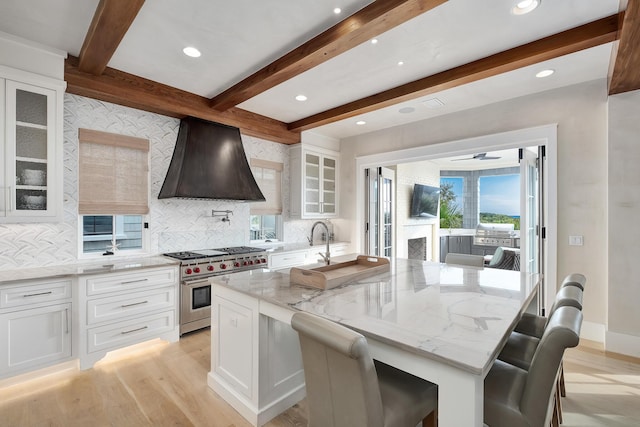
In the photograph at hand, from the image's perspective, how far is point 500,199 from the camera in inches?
305

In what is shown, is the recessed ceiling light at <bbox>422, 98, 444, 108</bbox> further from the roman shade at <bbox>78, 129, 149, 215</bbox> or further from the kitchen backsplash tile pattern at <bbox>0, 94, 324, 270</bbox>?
the roman shade at <bbox>78, 129, 149, 215</bbox>

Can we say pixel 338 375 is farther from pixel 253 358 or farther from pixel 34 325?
pixel 34 325

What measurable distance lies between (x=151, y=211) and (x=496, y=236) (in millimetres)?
7036

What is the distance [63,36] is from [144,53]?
0.55 metres

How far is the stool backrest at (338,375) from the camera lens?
110 cm

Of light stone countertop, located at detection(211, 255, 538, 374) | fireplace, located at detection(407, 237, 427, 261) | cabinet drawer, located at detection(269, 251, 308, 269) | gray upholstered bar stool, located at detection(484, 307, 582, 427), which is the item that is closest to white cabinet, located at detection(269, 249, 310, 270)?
cabinet drawer, located at detection(269, 251, 308, 269)

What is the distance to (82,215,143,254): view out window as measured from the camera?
332 cm

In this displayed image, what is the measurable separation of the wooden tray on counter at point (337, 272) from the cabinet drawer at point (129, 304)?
5.93ft

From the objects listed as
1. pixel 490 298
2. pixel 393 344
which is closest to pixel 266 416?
pixel 393 344

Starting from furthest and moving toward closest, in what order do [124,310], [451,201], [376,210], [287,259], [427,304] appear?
[451,201], [376,210], [287,259], [124,310], [427,304]

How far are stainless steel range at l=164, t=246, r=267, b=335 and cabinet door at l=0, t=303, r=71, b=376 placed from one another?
3.12ft

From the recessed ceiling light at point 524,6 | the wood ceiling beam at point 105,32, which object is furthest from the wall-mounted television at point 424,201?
the wood ceiling beam at point 105,32

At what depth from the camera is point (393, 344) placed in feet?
3.78

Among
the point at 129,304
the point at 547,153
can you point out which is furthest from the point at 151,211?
the point at 547,153
